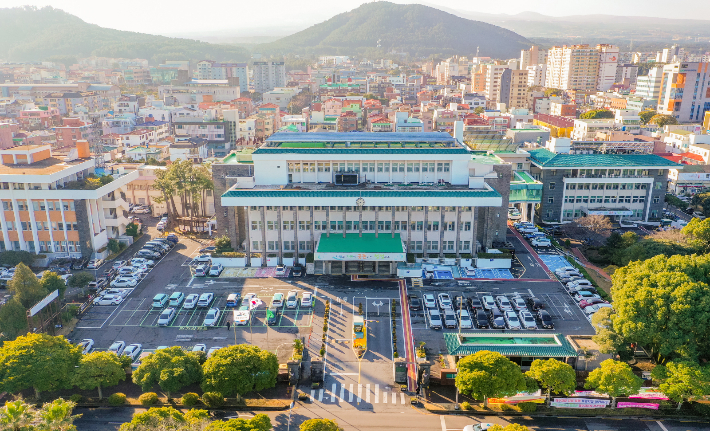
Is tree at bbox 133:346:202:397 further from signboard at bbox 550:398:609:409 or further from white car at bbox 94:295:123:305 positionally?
signboard at bbox 550:398:609:409

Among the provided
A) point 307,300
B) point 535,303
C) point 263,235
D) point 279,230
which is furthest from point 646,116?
point 307,300

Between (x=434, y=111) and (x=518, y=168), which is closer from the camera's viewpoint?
(x=518, y=168)

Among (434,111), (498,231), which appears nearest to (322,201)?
(498,231)

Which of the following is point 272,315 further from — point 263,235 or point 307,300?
point 263,235

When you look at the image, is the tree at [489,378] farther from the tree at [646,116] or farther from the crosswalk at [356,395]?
the tree at [646,116]

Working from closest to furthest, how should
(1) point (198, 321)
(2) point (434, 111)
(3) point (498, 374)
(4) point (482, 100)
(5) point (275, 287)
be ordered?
(3) point (498, 374)
(1) point (198, 321)
(5) point (275, 287)
(2) point (434, 111)
(4) point (482, 100)

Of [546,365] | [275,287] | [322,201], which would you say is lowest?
[275,287]

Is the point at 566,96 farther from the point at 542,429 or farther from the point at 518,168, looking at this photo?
the point at 542,429
